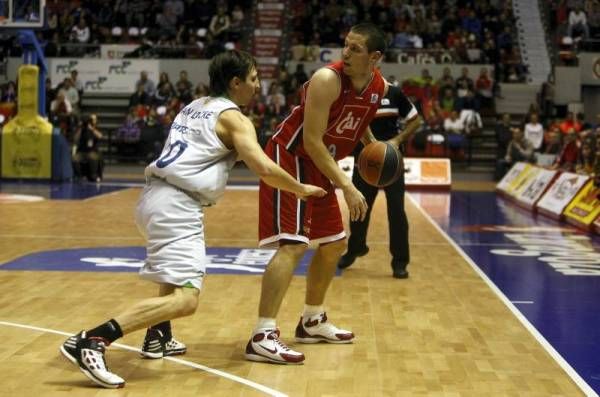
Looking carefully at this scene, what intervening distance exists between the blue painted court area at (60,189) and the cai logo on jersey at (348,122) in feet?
35.8

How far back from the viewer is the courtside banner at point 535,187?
52.0 feet

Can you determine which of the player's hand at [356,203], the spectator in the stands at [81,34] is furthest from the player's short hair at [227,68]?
the spectator in the stands at [81,34]

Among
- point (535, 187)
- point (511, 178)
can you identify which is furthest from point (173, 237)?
point (511, 178)

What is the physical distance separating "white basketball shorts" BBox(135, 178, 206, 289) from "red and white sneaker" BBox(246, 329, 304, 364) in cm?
50

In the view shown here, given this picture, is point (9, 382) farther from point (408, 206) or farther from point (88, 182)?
point (88, 182)

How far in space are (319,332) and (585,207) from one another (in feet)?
27.1

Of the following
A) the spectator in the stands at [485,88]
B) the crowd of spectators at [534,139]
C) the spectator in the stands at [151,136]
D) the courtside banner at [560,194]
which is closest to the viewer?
the courtside banner at [560,194]

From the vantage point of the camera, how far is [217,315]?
6488 mm

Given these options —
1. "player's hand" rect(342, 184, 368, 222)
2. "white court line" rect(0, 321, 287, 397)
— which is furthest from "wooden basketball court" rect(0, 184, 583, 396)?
"player's hand" rect(342, 184, 368, 222)

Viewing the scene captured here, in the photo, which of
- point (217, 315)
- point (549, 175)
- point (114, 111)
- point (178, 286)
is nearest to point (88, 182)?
point (114, 111)

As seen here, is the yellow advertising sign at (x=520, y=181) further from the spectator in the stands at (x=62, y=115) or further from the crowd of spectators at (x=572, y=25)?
the spectator in the stands at (x=62, y=115)

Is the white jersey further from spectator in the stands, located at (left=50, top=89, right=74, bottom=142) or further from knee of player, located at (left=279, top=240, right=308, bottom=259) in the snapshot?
spectator in the stands, located at (left=50, top=89, right=74, bottom=142)

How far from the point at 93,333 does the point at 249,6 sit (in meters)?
25.3

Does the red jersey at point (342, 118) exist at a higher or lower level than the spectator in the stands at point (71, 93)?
higher
